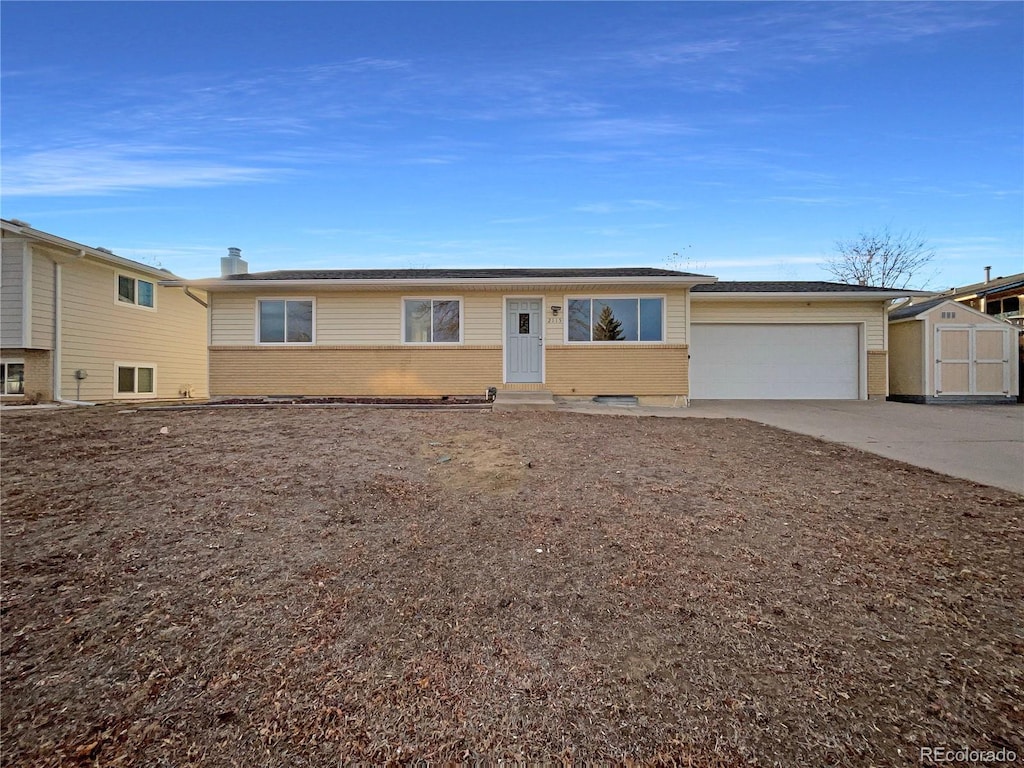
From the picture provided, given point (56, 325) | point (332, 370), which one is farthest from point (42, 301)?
point (332, 370)

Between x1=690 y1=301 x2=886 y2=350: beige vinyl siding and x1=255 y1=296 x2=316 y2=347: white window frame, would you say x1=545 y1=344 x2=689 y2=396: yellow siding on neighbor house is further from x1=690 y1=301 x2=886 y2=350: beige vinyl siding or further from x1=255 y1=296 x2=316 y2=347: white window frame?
x1=255 y1=296 x2=316 y2=347: white window frame

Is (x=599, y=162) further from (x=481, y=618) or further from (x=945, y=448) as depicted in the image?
(x=481, y=618)

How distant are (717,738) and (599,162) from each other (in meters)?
13.3

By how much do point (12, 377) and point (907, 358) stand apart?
2162 cm

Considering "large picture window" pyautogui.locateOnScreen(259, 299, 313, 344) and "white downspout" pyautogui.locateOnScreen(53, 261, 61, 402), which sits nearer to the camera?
"white downspout" pyautogui.locateOnScreen(53, 261, 61, 402)

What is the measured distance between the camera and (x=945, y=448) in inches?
222

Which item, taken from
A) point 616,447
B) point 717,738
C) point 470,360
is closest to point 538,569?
point 717,738

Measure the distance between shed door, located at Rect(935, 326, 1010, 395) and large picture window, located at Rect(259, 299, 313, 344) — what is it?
15.2 m

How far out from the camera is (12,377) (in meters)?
10.4

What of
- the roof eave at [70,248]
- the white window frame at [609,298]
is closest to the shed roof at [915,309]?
the white window frame at [609,298]

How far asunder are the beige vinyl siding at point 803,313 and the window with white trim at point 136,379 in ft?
50.9

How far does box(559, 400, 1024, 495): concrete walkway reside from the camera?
4848 millimetres

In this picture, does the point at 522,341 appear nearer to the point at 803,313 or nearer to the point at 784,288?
the point at 784,288
